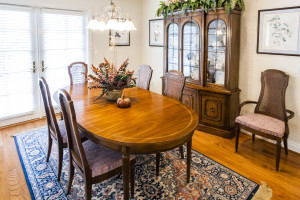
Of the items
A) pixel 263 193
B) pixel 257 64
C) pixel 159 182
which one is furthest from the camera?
pixel 257 64

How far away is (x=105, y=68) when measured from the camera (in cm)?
263

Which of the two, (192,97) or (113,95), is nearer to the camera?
(113,95)

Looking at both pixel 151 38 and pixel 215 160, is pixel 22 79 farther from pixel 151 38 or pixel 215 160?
pixel 215 160

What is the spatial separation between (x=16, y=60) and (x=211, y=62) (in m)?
3.34

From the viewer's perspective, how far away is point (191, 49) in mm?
3912

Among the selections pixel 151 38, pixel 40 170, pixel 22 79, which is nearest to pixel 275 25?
pixel 151 38

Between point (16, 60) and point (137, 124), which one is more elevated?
point (16, 60)

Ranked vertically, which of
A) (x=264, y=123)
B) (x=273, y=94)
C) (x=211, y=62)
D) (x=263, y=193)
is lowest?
(x=263, y=193)

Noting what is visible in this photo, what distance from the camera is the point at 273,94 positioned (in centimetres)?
314

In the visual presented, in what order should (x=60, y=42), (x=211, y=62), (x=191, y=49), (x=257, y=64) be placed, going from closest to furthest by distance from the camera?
(x=257, y=64) < (x=211, y=62) < (x=191, y=49) < (x=60, y=42)

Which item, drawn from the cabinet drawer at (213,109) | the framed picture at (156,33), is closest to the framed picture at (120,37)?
the framed picture at (156,33)

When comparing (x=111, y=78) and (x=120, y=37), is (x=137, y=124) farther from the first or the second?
(x=120, y=37)

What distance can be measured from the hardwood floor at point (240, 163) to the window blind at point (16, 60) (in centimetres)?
53

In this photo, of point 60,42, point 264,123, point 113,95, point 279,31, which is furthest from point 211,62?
point 60,42
